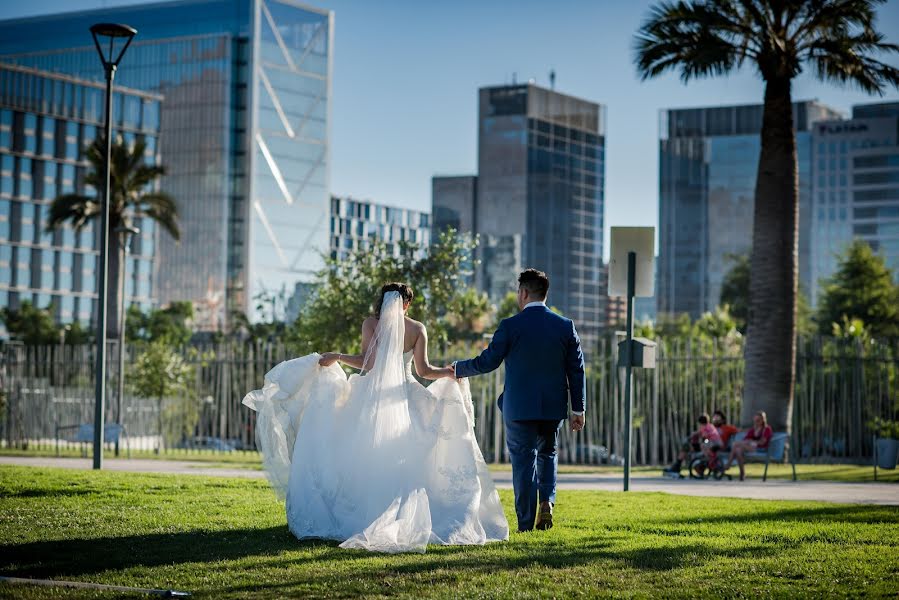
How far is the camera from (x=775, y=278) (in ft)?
79.6

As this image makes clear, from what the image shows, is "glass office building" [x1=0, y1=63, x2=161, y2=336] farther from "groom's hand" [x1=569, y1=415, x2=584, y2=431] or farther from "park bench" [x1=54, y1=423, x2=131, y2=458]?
"groom's hand" [x1=569, y1=415, x2=584, y2=431]

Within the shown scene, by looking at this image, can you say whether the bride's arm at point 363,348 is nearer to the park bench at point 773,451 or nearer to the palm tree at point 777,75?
the park bench at point 773,451

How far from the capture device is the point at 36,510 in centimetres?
1094

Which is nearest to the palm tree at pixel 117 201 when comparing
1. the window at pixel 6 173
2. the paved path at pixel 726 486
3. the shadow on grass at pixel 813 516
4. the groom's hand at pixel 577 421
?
the paved path at pixel 726 486

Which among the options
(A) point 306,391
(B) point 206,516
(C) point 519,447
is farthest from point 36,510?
(C) point 519,447

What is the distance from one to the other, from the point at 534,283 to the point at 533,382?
779 millimetres

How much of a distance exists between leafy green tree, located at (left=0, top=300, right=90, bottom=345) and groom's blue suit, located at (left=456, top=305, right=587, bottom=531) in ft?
271

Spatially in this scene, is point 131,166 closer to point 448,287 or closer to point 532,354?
point 448,287

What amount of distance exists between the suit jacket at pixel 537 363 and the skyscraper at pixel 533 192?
469 feet

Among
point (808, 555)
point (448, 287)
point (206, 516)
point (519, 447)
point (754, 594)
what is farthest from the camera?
point (448, 287)

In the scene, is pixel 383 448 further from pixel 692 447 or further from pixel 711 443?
pixel 692 447

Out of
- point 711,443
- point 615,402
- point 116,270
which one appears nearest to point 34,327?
point 116,270

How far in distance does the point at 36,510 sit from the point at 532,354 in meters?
4.66

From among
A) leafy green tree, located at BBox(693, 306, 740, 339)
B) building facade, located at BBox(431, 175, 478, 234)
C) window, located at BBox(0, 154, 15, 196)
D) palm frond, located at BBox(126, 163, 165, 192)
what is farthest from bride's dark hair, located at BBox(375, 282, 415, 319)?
building facade, located at BBox(431, 175, 478, 234)
